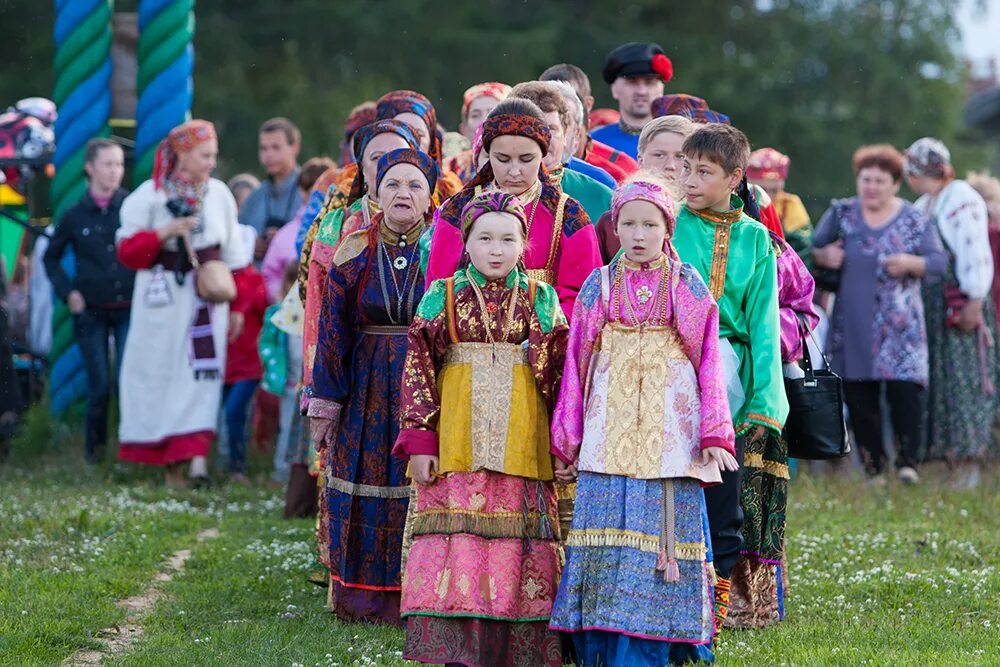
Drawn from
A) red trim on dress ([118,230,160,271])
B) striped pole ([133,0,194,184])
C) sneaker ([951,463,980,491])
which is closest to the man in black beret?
red trim on dress ([118,230,160,271])

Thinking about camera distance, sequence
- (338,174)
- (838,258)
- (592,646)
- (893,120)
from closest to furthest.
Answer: (592,646) < (338,174) < (838,258) < (893,120)

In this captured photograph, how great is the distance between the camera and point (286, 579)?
837cm

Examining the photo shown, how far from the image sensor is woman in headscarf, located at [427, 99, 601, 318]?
6613mm

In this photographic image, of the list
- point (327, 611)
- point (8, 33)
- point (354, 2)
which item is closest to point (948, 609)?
point (327, 611)

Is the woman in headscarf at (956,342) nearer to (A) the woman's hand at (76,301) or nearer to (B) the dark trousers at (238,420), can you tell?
(B) the dark trousers at (238,420)

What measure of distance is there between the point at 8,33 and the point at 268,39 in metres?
3.80

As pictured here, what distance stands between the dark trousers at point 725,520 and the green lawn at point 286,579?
333 millimetres

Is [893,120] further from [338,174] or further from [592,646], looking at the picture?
[592,646]

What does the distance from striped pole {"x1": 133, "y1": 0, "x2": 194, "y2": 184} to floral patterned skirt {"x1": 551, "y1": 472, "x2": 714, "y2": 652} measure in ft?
27.6

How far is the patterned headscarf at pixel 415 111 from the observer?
26.7ft

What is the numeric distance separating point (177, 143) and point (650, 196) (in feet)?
19.6

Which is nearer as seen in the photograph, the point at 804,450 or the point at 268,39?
the point at 804,450

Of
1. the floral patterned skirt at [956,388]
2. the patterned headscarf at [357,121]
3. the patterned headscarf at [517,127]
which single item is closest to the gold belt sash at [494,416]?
the patterned headscarf at [517,127]

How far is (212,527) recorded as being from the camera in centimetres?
1010
